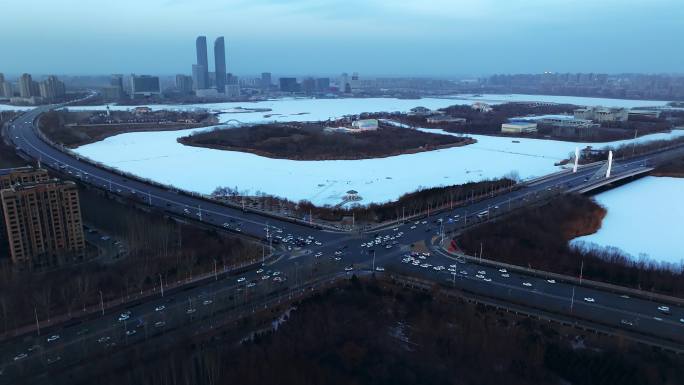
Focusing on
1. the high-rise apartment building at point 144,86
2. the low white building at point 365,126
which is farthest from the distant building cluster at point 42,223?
the high-rise apartment building at point 144,86

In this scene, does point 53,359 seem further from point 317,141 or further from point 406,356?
point 317,141

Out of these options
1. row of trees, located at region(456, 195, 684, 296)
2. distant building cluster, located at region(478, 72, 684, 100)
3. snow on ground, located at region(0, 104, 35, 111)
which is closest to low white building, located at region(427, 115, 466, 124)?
row of trees, located at region(456, 195, 684, 296)

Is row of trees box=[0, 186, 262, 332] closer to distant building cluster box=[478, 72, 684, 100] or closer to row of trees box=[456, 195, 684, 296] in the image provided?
row of trees box=[456, 195, 684, 296]

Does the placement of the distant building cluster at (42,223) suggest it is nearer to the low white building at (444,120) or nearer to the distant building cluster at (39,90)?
the low white building at (444,120)

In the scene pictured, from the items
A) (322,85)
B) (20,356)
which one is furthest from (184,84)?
(20,356)

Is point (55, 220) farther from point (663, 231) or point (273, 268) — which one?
point (663, 231)

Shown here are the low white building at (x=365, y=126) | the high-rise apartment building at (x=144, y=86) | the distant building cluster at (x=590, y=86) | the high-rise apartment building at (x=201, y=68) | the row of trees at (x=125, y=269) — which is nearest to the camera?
the row of trees at (x=125, y=269)

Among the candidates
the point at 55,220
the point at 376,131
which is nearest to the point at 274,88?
the point at 376,131
